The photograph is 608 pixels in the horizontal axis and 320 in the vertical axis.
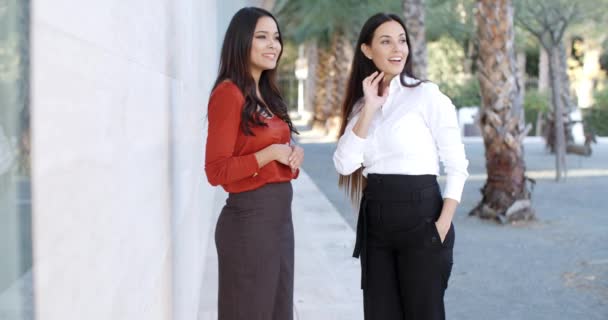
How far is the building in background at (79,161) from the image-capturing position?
937 mm

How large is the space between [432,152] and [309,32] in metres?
22.6

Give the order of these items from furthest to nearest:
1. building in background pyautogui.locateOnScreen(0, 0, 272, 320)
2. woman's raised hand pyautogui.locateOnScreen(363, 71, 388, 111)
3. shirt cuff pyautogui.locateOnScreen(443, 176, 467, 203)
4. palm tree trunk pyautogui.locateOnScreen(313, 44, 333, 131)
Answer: palm tree trunk pyautogui.locateOnScreen(313, 44, 333, 131) → shirt cuff pyautogui.locateOnScreen(443, 176, 467, 203) → woman's raised hand pyautogui.locateOnScreen(363, 71, 388, 111) → building in background pyautogui.locateOnScreen(0, 0, 272, 320)

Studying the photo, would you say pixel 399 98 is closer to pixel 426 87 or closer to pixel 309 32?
pixel 426 87

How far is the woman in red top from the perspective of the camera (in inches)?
98.9

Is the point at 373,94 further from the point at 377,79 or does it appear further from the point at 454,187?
the point at 454,187

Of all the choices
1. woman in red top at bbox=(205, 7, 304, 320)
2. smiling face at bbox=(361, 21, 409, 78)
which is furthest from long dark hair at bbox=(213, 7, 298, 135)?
smiling face at bbox=(361, 21, 409, 78)

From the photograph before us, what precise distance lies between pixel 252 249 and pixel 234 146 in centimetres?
36

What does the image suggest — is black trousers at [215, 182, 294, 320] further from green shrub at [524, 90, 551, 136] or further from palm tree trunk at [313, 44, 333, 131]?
green shrub at [524, 90, 551, 136]

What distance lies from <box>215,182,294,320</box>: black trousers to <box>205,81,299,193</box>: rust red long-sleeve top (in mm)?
47

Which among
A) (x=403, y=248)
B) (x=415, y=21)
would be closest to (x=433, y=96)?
(x=403, y=248)

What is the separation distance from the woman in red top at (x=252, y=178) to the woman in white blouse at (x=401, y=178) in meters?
0.34

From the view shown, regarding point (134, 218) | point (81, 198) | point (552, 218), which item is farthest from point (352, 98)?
point (552, 218)

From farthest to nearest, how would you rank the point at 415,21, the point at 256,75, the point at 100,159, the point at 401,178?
the point at 415,21
the point at 401,178
the point at 256,75
the point at 100,159

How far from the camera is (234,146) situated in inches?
99.3
